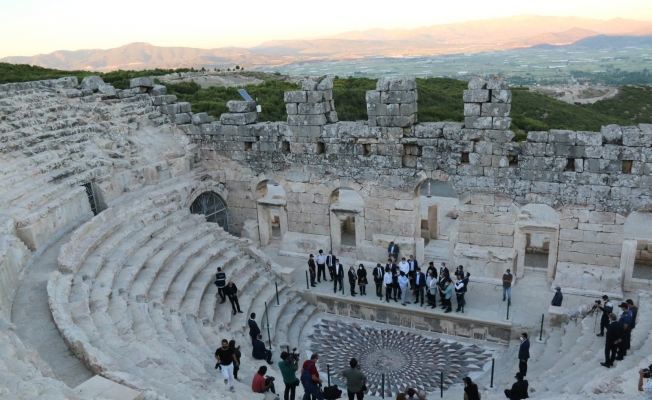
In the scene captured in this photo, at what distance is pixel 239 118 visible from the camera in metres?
15.7

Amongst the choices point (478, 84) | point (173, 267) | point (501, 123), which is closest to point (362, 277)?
point (173, 267)

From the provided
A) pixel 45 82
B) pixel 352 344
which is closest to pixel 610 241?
pixel 352 344

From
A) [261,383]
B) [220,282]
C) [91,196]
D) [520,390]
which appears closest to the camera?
[520,390]

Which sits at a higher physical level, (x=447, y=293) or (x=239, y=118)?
(x=239, y=118)

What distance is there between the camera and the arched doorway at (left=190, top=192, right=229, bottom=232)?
52.6 feet

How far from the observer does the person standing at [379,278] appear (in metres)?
12.7

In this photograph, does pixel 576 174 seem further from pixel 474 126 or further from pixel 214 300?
pixel 214 300

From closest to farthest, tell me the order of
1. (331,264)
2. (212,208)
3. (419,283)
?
1. (419,283)
2. (331,264)
3. (212,208)

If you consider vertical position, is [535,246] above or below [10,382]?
below

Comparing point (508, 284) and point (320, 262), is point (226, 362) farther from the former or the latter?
point (508, 284)

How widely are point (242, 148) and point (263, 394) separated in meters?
9.25

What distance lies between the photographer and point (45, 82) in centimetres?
1561

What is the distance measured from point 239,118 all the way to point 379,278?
6.82 m

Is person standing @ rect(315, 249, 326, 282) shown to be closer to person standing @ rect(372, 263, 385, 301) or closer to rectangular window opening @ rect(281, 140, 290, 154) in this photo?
person standing @ rect(372, 263, 385, 301)
